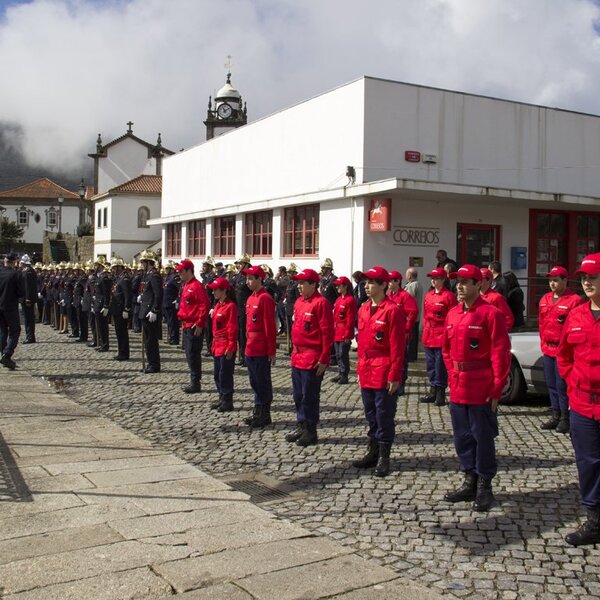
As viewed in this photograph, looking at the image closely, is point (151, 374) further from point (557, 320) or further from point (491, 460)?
point (491, 460)

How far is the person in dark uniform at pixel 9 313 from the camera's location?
13.5 metres

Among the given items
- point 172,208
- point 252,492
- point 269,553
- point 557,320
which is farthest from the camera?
point 172,208

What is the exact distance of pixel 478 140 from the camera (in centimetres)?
1939

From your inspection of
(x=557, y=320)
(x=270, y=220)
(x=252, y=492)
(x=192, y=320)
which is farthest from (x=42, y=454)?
(x=270, y=220)

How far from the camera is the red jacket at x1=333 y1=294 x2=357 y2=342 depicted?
12094mm

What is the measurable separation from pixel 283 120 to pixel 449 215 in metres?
6.06

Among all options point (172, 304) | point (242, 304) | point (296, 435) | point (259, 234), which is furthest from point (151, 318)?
point (259, 234)

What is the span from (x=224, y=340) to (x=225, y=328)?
15cm

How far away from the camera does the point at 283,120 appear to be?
21859 mm

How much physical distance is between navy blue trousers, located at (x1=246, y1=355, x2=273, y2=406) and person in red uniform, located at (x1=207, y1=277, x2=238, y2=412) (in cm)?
65

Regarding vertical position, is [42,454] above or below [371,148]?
below

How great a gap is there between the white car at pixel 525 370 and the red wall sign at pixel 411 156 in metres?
8.79

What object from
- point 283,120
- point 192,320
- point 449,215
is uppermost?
point 283,120

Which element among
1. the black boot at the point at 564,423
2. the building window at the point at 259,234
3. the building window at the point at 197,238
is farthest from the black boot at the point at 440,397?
the building window at the point at 197,238
